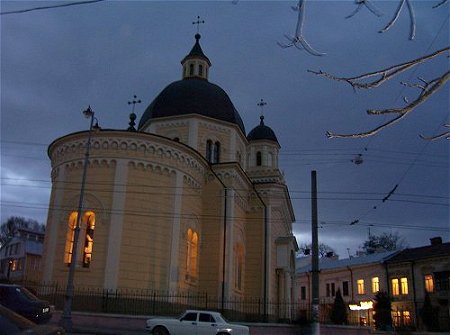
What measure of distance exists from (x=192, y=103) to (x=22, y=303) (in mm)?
21310

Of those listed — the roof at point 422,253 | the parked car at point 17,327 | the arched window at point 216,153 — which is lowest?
the parked car at point 17,327

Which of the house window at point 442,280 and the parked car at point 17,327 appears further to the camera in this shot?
the house window at point 442,280

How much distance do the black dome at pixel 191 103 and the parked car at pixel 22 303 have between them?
2021 centimetres

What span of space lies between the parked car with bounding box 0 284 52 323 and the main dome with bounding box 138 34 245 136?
795 inches

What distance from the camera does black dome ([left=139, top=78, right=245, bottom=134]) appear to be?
112ft

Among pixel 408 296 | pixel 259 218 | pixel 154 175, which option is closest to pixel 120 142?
pixel 154 175

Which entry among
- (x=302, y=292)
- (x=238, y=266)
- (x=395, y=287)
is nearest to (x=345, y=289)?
(x=395, y=287)

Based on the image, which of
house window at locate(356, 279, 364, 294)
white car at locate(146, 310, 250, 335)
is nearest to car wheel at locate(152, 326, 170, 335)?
white car at locate(146, 310, 250, 335)

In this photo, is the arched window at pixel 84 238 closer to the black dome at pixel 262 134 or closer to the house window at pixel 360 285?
the black dome at pixel 262 134

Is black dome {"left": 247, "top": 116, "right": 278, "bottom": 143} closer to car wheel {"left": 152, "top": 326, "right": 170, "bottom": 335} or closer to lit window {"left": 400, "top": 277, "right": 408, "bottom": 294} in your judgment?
lit window {"left": 400, "top": 277, "right": 408, "bottom": 294}

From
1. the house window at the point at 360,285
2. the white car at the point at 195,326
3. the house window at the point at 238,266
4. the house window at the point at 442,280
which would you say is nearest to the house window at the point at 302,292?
the house window at the point at 360,285

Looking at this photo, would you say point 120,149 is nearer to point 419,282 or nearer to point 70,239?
point 70,239

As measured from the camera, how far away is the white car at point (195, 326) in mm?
16438

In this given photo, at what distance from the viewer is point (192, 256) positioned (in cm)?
2797
